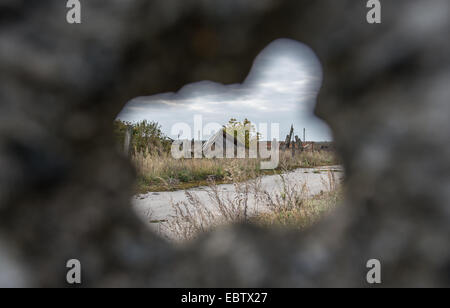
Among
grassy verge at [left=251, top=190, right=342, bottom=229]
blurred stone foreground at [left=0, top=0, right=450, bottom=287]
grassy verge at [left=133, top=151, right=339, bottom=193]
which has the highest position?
blurred stone foreground at [left=0, top=0, right=450, bottom=287]

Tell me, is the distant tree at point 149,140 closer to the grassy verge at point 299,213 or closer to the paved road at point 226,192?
the paved road at point 226,192

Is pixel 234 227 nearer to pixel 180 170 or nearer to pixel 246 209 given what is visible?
pixel 246 209

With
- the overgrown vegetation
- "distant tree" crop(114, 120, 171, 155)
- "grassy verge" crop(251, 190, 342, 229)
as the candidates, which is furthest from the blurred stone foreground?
"distant tree" crop(114, 120, 171, 155)

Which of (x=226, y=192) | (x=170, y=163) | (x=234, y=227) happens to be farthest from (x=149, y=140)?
(x=234, y=227)

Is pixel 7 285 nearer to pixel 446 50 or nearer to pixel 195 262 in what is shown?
pixel 195 262

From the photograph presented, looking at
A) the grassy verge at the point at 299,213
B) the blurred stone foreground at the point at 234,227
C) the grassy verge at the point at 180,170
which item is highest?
the blurred stone foreground at the point at 234,227

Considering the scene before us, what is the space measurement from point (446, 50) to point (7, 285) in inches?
16.8

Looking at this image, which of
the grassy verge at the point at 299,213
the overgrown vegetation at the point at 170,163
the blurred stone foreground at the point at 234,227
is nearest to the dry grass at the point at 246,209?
the grassy verge at the point at 299,213

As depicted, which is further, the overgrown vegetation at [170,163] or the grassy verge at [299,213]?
the overgrown vegetation at [170,163]

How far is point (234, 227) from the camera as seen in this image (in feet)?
0.98

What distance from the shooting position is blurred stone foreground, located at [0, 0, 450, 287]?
0.25m

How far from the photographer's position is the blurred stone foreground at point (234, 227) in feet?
0.82

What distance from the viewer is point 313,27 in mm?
289

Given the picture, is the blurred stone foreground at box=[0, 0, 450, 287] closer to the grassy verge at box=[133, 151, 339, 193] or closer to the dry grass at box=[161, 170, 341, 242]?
the dry grass at box=[161, 170, 341, 242]
